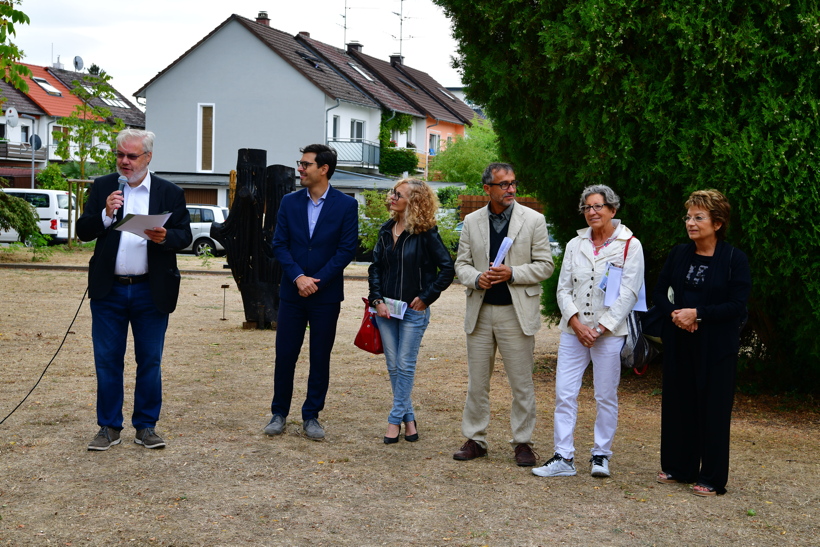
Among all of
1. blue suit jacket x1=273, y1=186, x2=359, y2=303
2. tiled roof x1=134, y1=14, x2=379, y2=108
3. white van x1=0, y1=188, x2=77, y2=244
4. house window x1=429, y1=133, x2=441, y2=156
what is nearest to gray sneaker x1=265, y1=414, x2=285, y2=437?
blue suit jacket x1=273, y1=186, x2=359, y2=303

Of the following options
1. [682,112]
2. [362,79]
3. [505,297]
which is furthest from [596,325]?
[362,79]

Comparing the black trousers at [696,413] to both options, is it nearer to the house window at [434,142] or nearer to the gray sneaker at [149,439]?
the gray sneaker at [149,439]

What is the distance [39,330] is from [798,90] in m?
9.20

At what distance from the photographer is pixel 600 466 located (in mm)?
5668

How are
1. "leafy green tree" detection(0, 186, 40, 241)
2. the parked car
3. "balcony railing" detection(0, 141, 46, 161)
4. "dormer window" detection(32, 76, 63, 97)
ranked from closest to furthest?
1. "leafy green tree" detection(0, 186, 40, 241)
2. the parked car
3. "balcony railing" detection(0, 141, 46, 161)
4. "dormer window" detection(32, 76, 63, 97)

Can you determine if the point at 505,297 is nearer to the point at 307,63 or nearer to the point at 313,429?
the point at 313,429

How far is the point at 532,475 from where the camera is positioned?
5.71 metres

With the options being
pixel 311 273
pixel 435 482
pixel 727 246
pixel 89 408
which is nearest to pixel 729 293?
pixel 727 246

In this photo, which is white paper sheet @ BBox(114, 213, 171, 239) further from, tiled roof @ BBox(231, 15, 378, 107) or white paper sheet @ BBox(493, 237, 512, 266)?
tiled roof @ BBox(231, 15, 378, 107)

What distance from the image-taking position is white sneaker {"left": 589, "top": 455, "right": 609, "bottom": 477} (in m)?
5.65

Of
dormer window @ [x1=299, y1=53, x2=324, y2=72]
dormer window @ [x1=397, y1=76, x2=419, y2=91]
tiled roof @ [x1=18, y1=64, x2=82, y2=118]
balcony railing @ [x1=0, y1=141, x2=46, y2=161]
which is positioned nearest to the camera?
dormer window @ [x1=299, y1=53, x2=324, y2=72]

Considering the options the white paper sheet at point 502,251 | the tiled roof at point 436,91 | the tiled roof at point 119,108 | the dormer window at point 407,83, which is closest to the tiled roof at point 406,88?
the dormer window at point 407,83

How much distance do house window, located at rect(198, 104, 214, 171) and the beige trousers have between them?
124 ft

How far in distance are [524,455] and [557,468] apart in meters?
0.31
